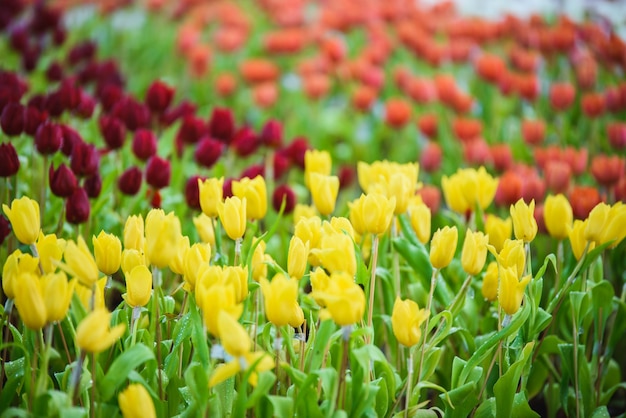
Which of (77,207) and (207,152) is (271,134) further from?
(77,207)

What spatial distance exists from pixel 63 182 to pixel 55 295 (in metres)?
0.58

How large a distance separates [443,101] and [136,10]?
2.59 meters

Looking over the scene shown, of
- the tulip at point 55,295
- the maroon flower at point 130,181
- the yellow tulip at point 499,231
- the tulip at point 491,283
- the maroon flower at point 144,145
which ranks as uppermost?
the tulip at point 55,295

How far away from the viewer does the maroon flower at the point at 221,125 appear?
2.05 m

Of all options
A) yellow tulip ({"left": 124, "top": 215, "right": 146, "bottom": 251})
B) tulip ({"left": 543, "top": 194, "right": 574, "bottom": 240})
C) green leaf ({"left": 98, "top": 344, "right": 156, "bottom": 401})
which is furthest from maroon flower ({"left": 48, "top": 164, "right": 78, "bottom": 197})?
tulip ({"left": 543, "top": 194, "right": 574, "bottom": 240})

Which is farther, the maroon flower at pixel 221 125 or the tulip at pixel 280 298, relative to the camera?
the maroon flower at pixel 221 125

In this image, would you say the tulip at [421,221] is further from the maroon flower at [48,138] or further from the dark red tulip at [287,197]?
the maroon flower at [48,138]

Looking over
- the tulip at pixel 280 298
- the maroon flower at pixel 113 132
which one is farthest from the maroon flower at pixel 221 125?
the tulip at pixel 280 298

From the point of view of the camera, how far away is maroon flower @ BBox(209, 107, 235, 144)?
2.05 metres

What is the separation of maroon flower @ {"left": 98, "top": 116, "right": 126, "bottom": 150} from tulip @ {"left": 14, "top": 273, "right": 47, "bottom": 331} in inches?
35.6

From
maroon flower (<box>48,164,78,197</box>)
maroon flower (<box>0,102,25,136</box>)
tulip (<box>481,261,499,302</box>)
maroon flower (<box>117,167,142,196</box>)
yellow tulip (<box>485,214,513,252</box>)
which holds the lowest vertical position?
tulip (<box>481,261,499,302</box>)

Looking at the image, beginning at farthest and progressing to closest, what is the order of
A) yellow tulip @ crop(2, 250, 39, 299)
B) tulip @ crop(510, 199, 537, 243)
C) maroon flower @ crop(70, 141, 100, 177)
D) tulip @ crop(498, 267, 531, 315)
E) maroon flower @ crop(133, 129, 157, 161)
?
maroon flower @ crop(133, 129, 157, 161) → maroon flower @ crop(70, 141, 100, 177) → tulip @ crop(510, 199, 537, 243) → tulip @ crop(498, 267, 531, 315) → yellow tulip @ crop(2, 250, 39, 299)

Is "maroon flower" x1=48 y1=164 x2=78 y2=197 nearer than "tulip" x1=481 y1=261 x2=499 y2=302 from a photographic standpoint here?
No

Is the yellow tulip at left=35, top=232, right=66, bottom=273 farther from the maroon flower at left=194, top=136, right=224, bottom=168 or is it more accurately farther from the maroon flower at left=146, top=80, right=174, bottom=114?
the maroon flower at left=146, top=80, right=174, bottom=114
